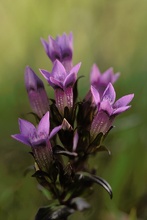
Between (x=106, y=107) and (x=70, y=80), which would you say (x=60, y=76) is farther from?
(x=106, y=107)

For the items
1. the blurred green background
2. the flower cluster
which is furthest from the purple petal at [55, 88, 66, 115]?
the blurred green background

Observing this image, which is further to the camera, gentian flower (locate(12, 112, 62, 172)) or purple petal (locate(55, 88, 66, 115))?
purple petal (locate(55, 88, 66, 115))

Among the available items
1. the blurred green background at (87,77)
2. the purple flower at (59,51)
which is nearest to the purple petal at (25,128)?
the purple flower at (59,51)

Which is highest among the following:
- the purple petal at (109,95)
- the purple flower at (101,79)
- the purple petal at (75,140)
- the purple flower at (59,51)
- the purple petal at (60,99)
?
the purple flower at (59,51)

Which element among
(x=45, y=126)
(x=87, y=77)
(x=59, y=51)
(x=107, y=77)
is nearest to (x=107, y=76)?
(x=107, y=77)

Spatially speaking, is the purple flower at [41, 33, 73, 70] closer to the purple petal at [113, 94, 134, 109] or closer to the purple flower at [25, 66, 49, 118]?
the purple flower at [25, 66, 49, 118]

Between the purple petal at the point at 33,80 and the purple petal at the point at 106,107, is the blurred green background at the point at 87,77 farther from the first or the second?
the purple petal at the point at 33,80

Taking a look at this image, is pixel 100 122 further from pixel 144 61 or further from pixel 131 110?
Result: pixel 144 61

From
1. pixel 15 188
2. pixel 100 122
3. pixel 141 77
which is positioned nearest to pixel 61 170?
pixel 100 122
